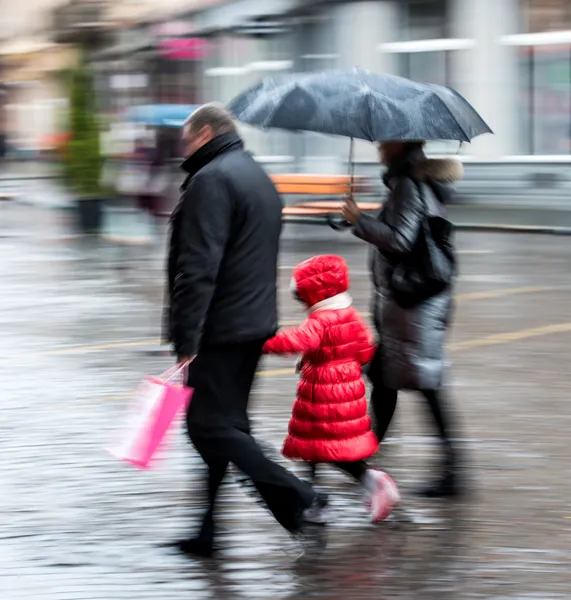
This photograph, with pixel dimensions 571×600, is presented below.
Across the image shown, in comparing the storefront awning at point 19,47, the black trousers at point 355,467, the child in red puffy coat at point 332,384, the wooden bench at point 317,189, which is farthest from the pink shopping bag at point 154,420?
the storefront awning at point 19,47

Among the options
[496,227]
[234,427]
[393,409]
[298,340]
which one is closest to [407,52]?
[496,227]

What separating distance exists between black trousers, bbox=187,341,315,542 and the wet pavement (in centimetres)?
23

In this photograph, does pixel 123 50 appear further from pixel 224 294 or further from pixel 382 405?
pixel 224 294

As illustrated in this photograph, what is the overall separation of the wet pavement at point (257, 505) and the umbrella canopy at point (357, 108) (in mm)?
1494

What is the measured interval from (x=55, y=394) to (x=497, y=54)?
55.8ft

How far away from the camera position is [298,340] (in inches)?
216

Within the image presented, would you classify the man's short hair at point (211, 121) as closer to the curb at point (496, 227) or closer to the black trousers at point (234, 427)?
the black trousers at point (234, 427)

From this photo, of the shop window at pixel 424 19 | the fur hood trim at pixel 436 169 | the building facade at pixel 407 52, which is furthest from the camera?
the shop window at pixel 424 19

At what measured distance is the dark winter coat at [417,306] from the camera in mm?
6027

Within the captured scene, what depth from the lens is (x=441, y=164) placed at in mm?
6152

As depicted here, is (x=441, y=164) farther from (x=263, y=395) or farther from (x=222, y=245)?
(x=263, y=395)

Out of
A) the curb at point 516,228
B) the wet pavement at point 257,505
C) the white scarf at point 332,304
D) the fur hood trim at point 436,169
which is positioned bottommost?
the curb at point 516,228

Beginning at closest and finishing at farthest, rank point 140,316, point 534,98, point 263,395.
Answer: point 263,395
point 140,316
point 534,98

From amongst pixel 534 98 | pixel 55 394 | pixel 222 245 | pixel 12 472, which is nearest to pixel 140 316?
pixel 55 394
